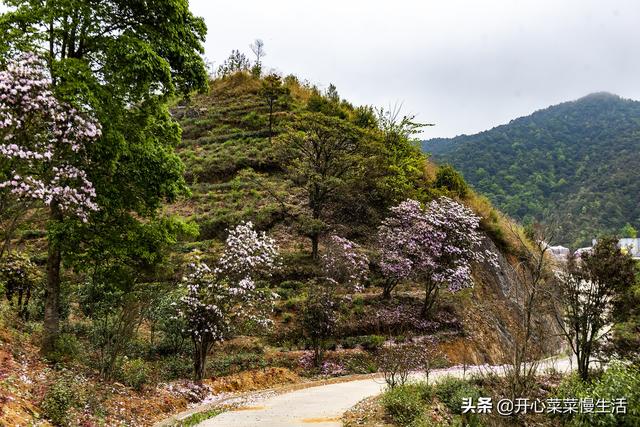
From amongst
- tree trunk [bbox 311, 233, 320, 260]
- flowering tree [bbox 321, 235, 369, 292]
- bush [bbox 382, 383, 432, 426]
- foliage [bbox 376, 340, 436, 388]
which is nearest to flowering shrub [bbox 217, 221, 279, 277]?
flowering tree [bbox 321, 235, 369, 292]

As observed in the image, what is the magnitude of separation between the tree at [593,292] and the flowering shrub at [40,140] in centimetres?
1498

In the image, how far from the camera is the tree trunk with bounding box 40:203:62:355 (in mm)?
11000

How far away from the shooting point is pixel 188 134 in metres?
38.9

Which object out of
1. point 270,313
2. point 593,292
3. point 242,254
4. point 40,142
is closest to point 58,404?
point 40,142

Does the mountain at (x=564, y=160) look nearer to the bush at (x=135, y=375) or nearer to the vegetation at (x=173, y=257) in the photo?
the vegetation at (x=173, y=257)

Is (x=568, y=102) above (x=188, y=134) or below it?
above

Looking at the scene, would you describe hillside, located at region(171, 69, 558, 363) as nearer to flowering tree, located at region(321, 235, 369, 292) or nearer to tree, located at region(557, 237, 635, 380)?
flowering tree, located at region(321, 235, 369, 292)

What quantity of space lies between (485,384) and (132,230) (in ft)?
35.6

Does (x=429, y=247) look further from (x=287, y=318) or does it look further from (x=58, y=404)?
(x=58, y=404)

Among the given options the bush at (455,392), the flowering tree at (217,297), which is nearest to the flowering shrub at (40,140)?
the flowering tree at (217,297)

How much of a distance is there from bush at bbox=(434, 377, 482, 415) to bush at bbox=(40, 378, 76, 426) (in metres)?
8.58

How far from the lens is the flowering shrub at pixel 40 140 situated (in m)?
8.82

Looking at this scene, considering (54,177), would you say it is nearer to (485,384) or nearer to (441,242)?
(485,384)

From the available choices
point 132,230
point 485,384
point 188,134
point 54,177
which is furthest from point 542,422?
point 188,134
